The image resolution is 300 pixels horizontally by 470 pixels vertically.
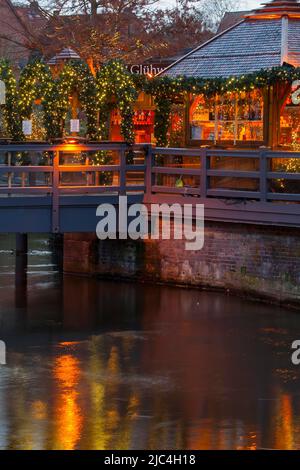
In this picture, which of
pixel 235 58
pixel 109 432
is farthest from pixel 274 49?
pixel 109 432

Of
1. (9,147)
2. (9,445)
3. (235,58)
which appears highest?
(235,58)

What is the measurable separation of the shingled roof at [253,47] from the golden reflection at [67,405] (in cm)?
988

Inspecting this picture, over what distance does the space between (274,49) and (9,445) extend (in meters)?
14.3

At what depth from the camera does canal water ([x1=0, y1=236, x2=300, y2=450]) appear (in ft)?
43.3

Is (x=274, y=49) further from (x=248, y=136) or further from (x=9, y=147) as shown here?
(x=9, y=147)

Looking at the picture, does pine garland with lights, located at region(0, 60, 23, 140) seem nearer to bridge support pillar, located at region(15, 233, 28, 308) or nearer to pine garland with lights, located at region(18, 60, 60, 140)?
pine garland with lights, located at region(18, 60, 60, 140)

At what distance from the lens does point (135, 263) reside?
23.5 meters

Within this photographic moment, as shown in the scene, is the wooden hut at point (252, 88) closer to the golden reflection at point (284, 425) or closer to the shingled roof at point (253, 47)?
the shingled roof at point (253, 47)

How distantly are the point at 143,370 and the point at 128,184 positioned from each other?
7.29m

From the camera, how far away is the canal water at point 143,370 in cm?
1320

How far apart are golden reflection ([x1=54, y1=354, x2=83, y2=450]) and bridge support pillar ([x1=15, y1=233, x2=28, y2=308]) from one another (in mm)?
4720

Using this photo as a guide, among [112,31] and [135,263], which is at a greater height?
[112,31]

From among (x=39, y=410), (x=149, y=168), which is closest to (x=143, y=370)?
(x=39, y=410)

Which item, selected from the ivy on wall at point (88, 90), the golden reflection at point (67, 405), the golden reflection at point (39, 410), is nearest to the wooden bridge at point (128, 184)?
the ivy on wall at point (88, 90)
